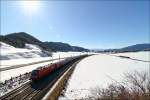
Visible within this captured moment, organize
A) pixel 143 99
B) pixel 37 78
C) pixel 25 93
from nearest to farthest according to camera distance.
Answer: pixel 143 99, pixel 25 93, pixel 37 78

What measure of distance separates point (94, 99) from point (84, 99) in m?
1.51

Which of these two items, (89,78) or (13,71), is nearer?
(89,78)

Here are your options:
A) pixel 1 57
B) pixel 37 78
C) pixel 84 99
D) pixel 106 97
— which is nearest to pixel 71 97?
pixel 84 99

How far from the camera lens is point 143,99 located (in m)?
18.8

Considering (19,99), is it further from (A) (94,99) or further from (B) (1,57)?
(B) (1,57)

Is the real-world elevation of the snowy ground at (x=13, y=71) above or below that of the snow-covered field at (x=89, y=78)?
above

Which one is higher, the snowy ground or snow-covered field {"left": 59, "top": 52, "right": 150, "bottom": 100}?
the snowy ground

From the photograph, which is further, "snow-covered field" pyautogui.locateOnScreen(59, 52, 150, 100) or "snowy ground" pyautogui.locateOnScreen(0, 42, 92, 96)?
"snowy ground" pyautogui.locateOnScreen(0, 42, 92, 96)

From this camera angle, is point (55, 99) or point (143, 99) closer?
point (143, 99)

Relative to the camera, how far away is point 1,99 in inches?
910

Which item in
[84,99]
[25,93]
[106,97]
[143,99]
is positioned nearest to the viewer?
[143,99]

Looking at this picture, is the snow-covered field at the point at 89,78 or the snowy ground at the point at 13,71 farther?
the snowy ground at the point at 13,71

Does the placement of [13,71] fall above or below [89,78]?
above

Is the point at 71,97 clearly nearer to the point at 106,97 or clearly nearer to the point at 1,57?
the point at 106,97
